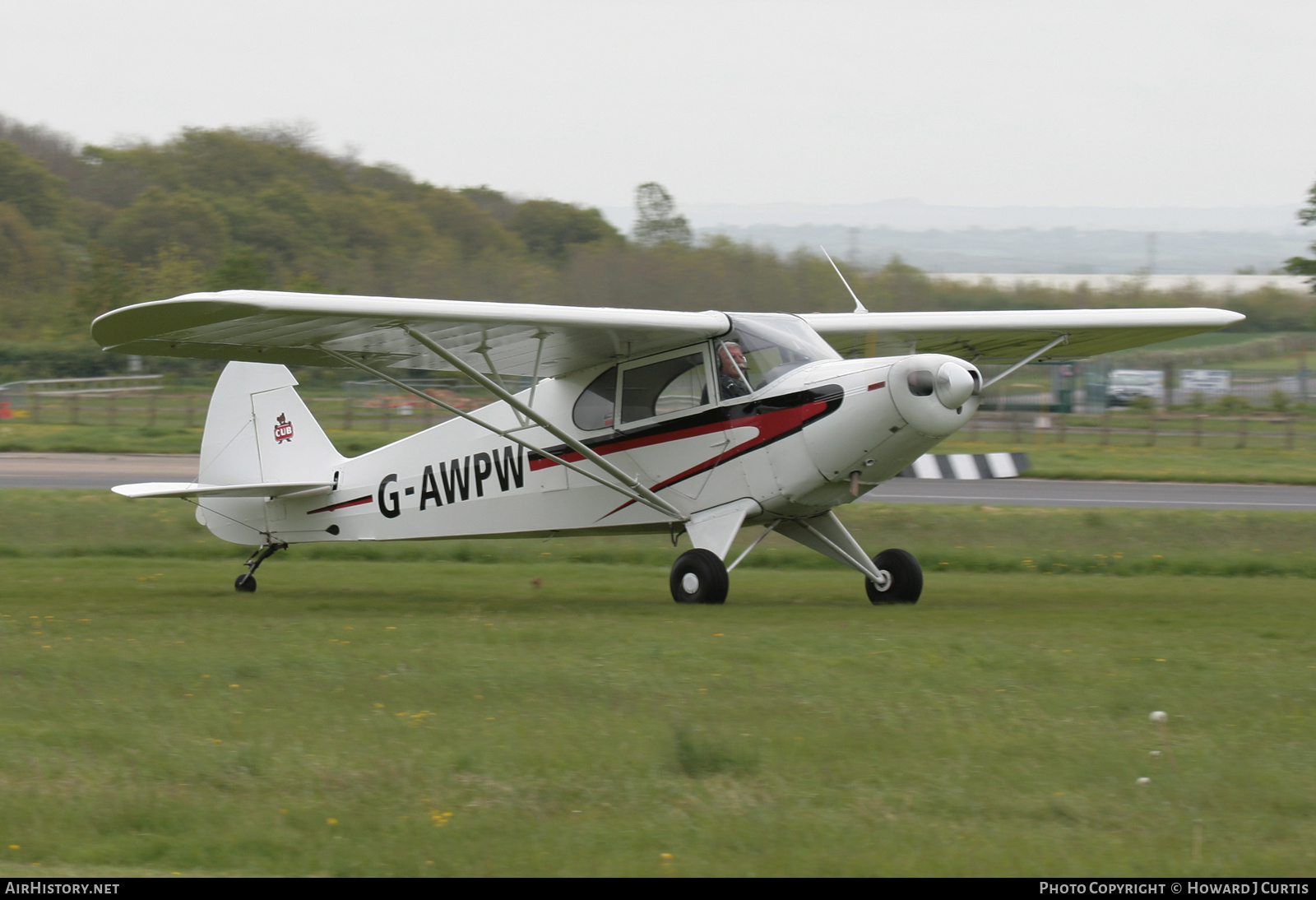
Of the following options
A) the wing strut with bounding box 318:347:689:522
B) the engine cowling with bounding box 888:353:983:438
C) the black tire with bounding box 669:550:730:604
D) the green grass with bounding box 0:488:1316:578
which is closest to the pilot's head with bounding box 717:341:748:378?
the wing strut with bounding box 318:347:689:522

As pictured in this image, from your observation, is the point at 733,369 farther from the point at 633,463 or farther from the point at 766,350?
the point at 633,463

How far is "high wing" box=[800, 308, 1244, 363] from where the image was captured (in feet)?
43.4

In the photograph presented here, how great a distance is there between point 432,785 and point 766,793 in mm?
1490

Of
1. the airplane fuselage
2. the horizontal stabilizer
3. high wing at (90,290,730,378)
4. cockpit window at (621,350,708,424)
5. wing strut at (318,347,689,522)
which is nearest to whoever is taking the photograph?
high wing at (90,290,730,378)

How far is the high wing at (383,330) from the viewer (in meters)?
9.58

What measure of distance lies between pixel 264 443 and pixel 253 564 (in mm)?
1414

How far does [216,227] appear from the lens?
54.9m

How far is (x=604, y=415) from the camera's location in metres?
12.2

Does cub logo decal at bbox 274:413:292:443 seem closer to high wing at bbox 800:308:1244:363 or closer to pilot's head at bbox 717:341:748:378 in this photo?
pilot's head at bbox 717:341:748:378

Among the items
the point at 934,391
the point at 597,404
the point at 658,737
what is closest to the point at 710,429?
the point at 597,404

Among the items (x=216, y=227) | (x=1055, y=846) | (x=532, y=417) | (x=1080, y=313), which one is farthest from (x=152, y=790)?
(x=216, y=227)

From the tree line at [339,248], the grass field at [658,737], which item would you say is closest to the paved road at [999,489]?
the tree line at [339,248]

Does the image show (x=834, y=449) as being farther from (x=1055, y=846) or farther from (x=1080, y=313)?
(x=1055, y=846)

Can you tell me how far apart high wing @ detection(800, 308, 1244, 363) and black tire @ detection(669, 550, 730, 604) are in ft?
9.78
